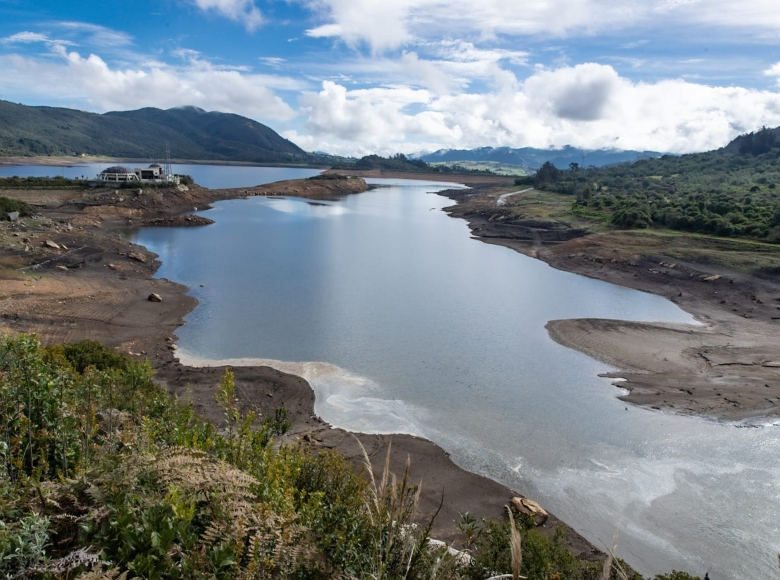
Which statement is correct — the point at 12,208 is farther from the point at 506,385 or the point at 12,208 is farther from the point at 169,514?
the point at 169,514

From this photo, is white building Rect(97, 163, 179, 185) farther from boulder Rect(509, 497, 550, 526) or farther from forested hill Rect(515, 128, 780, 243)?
boulder Rect(509, 497, 550, 526)

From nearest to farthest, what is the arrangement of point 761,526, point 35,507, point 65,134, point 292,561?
point 35,507 → point 292,561 → point 761,526 → point 65,134

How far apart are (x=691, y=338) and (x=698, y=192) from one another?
5125 centimetres

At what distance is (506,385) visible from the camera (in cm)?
1894

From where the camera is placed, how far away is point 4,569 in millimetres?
3461

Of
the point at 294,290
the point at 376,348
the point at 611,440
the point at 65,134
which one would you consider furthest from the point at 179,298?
the point at 65,134

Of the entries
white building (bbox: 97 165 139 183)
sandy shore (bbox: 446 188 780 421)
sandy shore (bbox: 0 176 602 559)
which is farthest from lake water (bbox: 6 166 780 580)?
white building (bbox: 97 165 139 183)

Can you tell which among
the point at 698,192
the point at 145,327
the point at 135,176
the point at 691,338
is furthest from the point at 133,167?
the point at 691,338

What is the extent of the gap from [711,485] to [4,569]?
15.0 m

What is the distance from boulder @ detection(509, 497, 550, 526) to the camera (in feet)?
37.2

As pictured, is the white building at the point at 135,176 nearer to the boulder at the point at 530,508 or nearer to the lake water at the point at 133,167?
the lake water at the point at 133,167

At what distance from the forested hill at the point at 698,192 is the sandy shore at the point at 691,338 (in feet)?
26.6

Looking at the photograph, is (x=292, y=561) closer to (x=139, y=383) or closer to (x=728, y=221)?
(x=139, y=383)

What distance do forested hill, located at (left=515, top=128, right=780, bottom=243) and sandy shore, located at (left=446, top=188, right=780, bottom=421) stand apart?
8115 mm
